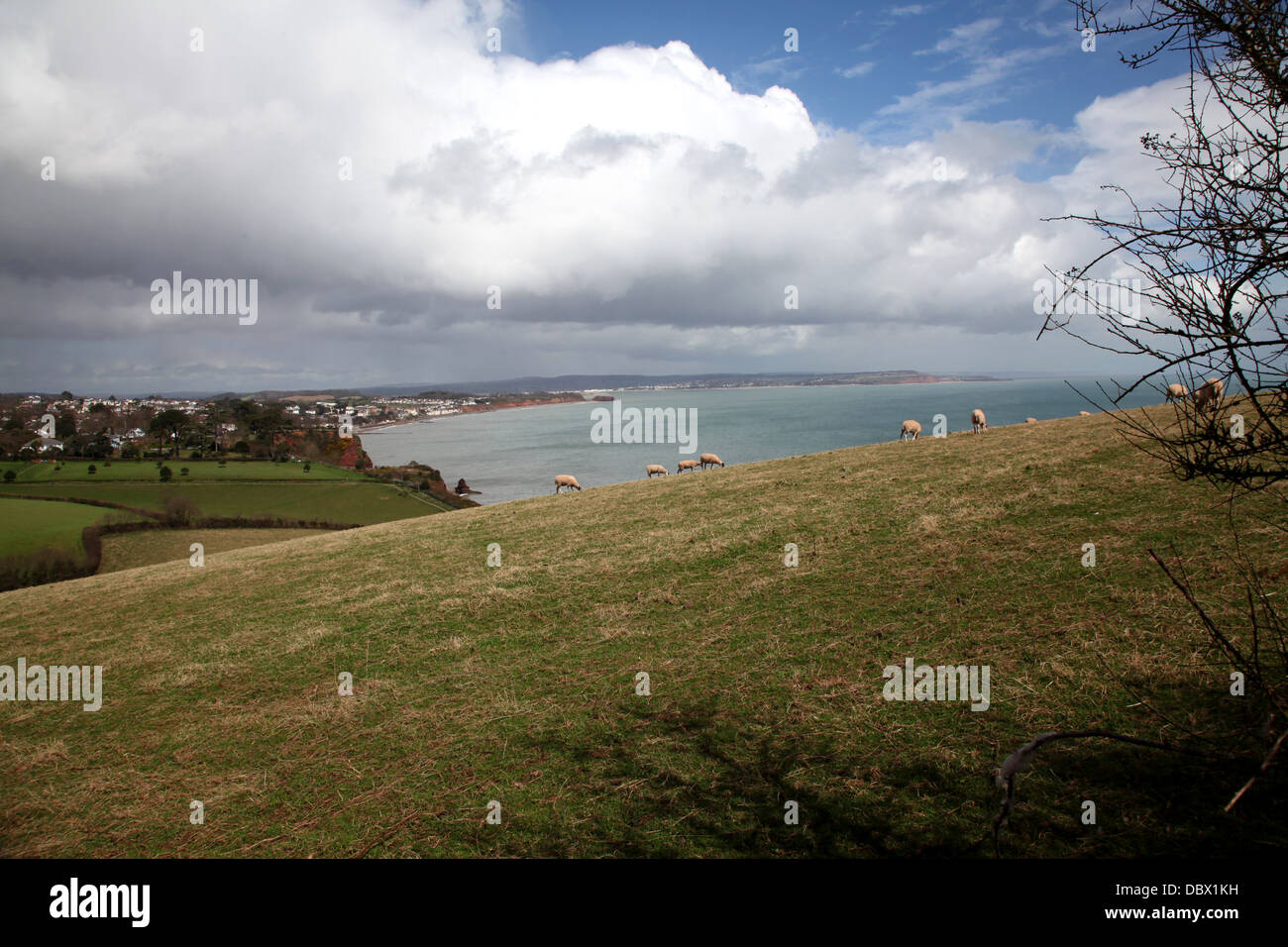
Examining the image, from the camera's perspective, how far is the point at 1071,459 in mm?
11836

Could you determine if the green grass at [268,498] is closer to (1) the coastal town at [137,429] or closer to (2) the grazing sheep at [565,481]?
(1) the coastal town at [137,429]

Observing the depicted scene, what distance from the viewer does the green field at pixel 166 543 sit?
28.8m

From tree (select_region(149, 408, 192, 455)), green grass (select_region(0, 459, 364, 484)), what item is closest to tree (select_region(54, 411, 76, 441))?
green grass (select_region(0, 459, 364, 484))

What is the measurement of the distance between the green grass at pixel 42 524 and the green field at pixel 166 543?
186 centimetres

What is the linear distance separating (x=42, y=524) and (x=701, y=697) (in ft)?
146

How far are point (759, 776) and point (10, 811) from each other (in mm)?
7136

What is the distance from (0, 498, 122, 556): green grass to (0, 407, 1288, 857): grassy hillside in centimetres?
2583

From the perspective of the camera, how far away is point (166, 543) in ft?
105

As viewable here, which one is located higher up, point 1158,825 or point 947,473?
point 947,473

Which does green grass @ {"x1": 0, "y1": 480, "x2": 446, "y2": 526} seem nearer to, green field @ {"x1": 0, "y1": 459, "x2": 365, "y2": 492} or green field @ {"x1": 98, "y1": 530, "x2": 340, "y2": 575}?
green field @ {"x1": 0, "y1": 459, "x2": 365, "y2": 492}
